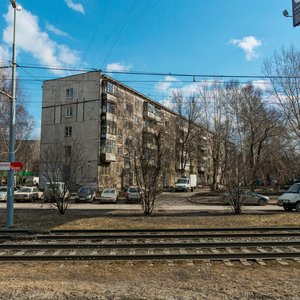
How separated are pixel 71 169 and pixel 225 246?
46.8ft

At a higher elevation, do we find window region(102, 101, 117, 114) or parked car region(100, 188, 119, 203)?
window region(102, 101, 117, 114)

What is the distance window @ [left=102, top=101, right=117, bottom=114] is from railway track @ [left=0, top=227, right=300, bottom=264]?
139 ft

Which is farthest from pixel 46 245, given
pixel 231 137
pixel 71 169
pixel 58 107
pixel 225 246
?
pixel 58 107

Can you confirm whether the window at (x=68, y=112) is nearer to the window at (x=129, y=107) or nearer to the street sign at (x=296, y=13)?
A: the window at (x=129, y=107)

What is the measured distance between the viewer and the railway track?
9.84 m

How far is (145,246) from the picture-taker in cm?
1126

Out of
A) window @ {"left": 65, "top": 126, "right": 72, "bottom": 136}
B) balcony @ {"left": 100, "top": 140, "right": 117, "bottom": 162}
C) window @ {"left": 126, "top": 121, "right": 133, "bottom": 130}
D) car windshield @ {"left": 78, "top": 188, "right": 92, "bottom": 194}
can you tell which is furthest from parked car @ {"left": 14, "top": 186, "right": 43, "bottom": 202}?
window @ {"left": 126, "top": 121, "right": 133, "bottom": 130}

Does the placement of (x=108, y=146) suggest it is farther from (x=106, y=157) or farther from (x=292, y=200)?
(x=292, y=200)

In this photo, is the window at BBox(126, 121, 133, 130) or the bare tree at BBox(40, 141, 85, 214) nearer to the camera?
the bare tree at BBox(40, 141, 85, 214)

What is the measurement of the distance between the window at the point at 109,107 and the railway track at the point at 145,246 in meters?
42.3

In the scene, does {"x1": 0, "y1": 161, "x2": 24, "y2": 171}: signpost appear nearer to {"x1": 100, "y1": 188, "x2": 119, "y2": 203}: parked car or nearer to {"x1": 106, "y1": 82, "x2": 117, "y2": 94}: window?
{"x1": 100, "y1": 188, "x2": 119, "y2": 203}: parked car

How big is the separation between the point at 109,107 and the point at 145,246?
153 ft

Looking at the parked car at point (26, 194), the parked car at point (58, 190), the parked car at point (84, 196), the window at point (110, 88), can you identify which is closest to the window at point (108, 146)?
the window at point (110, 88)

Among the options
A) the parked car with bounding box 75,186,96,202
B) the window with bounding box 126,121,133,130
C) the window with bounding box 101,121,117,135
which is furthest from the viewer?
the window with bounding box 126,121,133,130
